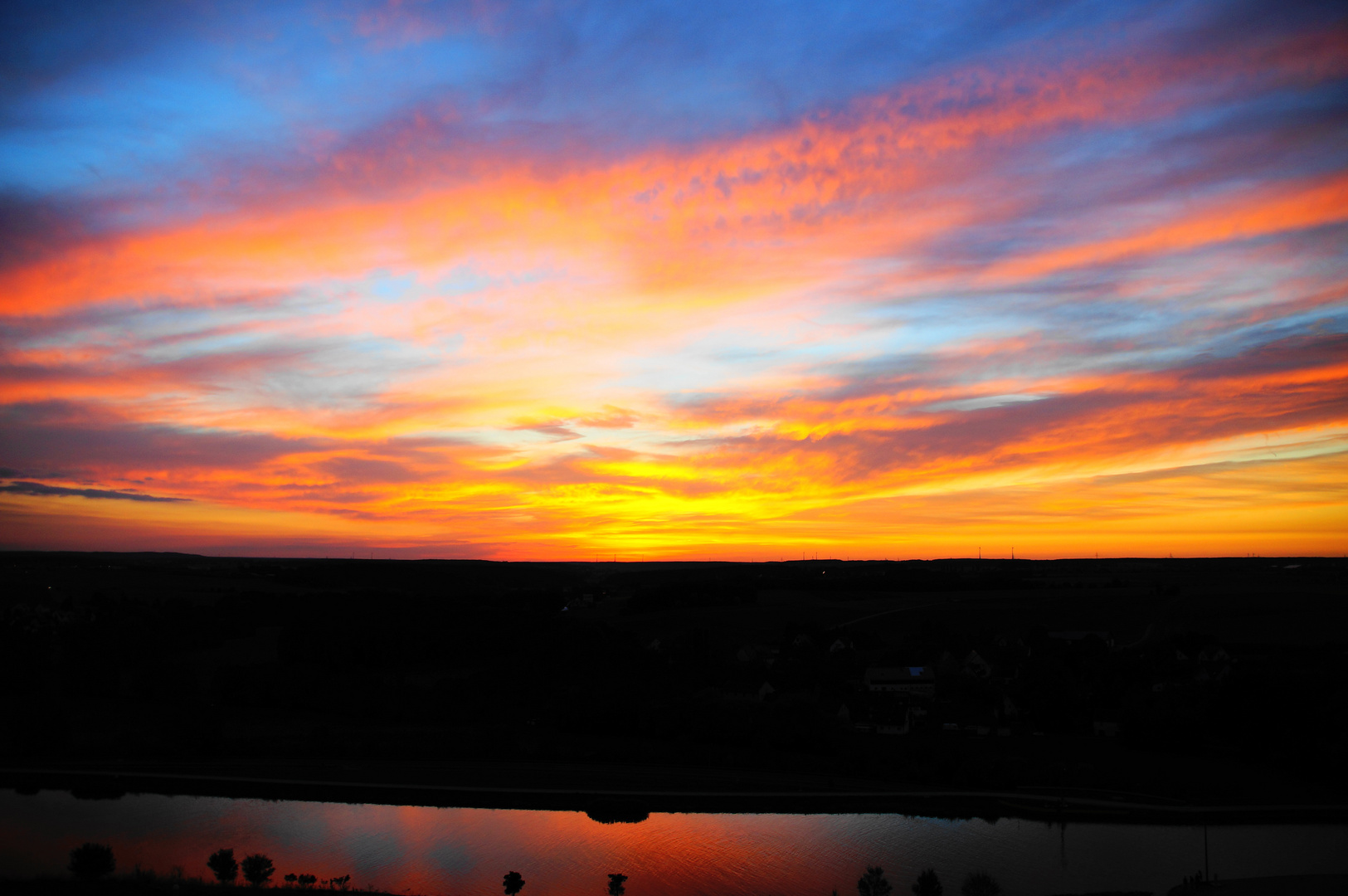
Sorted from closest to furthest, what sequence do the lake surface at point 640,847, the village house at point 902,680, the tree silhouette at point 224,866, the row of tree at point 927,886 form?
the row of tree at point 927,886 → the tree silhouette at point 224,866 → the lake surface at point 640,847 → the village house at point 902,680

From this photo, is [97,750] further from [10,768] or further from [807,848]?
[807,848]

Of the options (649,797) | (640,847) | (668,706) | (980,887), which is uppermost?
(668,706)

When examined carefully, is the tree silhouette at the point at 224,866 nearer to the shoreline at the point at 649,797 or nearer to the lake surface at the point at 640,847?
the lake surface at the point at 640,847

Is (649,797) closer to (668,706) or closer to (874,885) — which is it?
(668,706)

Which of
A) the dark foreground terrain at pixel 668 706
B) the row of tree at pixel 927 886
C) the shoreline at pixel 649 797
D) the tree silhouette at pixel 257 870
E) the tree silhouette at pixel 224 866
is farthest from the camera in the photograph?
the dark foreground terrain at pixel 668 706

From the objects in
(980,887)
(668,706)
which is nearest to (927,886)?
(980,887)

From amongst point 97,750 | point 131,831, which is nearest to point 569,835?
point 131,831

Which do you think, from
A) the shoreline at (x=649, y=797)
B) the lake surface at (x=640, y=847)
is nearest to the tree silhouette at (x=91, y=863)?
the lake surface at (x=640, y=847)
